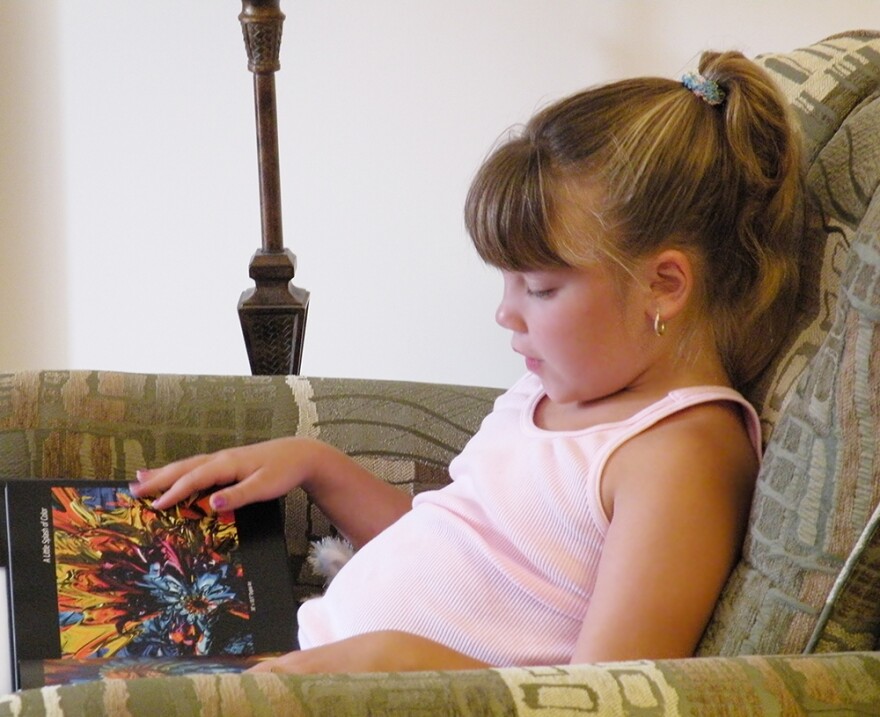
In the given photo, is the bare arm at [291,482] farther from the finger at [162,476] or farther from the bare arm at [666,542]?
the bare arm at [666,542]

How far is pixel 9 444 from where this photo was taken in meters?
1.11

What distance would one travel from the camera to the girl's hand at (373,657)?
0.74m

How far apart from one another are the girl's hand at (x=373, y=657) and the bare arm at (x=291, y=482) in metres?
0.30

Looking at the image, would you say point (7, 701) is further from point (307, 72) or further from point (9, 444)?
point (307, 72)

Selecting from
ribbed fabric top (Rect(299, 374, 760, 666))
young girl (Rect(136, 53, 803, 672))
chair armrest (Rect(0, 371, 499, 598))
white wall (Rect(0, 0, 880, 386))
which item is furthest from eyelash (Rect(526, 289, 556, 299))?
white wall (Rect(0, 0, 880, 386))

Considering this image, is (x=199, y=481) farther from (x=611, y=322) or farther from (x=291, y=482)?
(x=611, y=322)

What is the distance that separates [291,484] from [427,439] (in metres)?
0.14

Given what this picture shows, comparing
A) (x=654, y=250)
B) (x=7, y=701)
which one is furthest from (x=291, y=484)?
(x=7, y=701)

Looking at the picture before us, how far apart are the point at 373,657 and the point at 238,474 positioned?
36 centimetres

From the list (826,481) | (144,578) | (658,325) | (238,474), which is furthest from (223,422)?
(826,481)

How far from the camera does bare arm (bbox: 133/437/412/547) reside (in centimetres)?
106

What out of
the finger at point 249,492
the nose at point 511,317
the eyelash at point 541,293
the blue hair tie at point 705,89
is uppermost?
the blue hair tie at point 705,89

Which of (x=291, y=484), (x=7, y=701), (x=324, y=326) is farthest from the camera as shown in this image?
(x=324, y=326)

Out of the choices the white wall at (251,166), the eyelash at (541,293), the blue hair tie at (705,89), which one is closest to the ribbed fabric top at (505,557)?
the eyelash at (541,293)
